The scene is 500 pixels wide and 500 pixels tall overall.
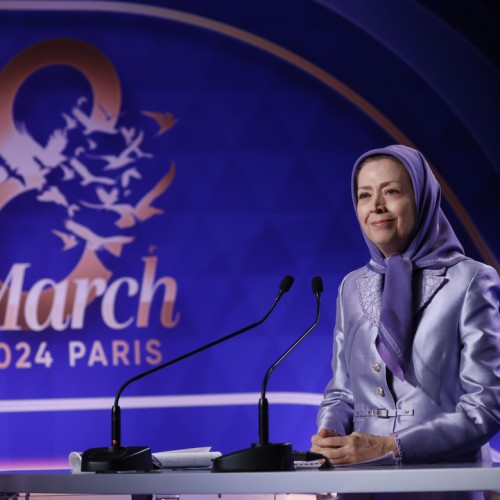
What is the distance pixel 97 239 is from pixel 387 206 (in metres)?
2.46

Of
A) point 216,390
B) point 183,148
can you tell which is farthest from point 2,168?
point 216,390

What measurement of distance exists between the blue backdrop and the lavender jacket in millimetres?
2069

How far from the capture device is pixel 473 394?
250 centimetres

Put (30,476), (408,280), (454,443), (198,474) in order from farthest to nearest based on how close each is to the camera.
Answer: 1. (408,280)
2. (454,443)
3. (30,476)
4. (198,474)

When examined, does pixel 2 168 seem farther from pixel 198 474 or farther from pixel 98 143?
pixel 198 474

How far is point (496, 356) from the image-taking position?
2.56 meters

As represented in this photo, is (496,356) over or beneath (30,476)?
over

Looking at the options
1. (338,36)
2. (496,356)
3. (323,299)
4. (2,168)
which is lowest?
(496,356)

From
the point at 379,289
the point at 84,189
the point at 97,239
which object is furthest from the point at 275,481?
the point at 84,189

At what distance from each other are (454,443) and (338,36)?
3.14m

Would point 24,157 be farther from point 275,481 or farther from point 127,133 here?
point 275,481

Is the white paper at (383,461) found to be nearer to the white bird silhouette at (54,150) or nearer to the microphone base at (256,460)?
the microphone base at (256,460)

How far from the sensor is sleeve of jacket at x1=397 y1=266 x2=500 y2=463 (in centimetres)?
240

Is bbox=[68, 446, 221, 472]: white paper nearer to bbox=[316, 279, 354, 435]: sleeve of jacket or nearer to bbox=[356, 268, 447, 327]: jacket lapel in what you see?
bbox=[316, 279, 354, 435]: sleeve of jacket
